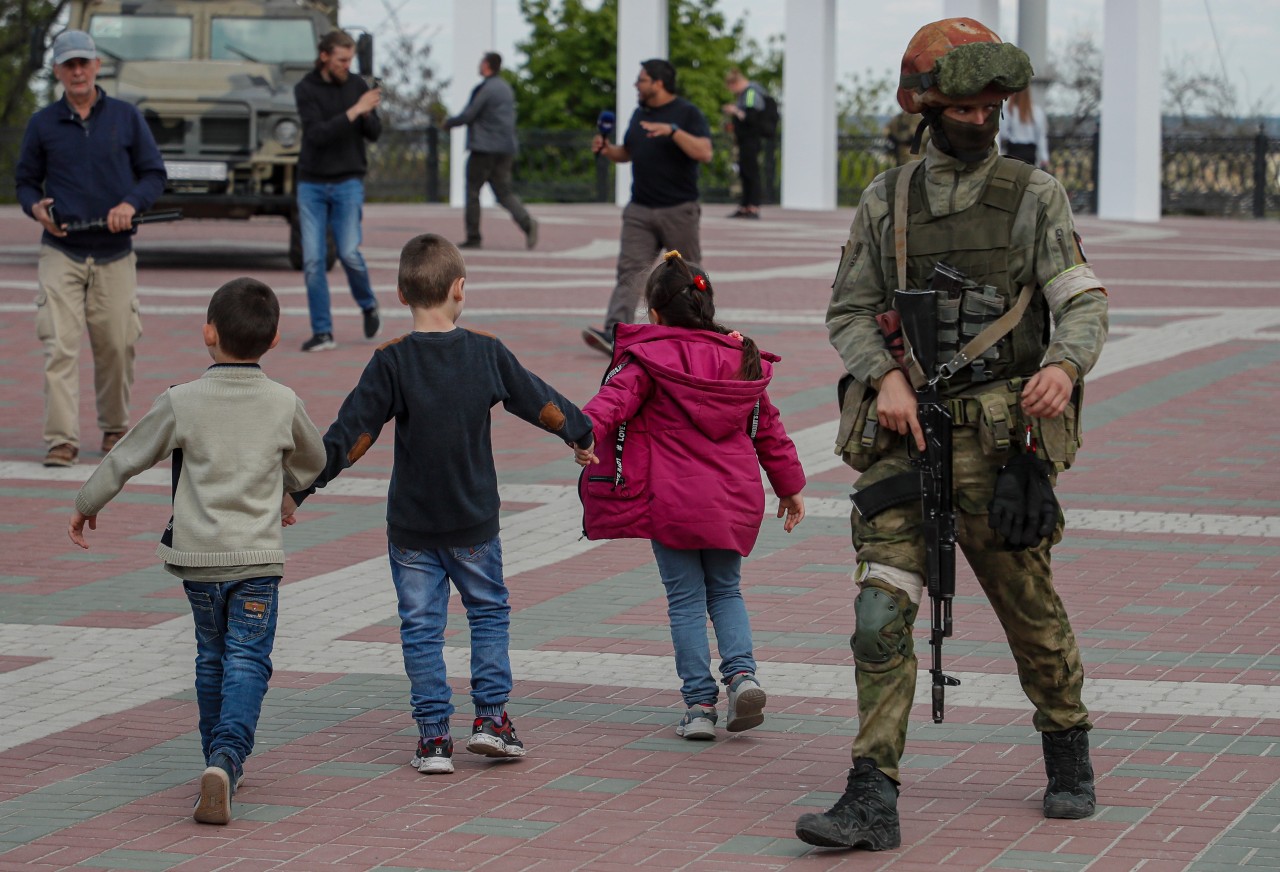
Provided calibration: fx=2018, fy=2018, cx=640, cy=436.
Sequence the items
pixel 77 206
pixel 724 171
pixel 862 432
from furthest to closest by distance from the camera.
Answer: pixel 724 171 < pixel 77 206 < pixel 862 432

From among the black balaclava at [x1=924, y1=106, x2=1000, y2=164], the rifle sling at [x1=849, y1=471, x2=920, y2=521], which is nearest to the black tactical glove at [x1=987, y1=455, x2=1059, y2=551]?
the rifle sling at [x1=849, y1=471, x2=920, y2=521]

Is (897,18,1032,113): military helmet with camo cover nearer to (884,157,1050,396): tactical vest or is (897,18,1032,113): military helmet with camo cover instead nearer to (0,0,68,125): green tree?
(884,157,1050,396): tactical vest

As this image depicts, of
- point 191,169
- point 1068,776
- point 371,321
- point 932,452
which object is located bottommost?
point 1068,776

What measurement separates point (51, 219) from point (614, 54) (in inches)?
1303

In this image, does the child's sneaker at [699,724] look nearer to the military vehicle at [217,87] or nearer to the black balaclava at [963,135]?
the black balaclava at [963,135]

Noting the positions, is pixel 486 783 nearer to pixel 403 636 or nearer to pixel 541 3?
pixel 403 636

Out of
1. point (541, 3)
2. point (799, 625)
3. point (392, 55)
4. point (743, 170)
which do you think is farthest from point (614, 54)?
point (799, 625)

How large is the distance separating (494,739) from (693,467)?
901mm

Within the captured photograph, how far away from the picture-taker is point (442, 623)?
5.14m

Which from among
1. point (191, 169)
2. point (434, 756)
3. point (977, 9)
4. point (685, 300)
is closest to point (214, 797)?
point (434, 756)

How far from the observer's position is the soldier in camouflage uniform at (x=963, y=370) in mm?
4430

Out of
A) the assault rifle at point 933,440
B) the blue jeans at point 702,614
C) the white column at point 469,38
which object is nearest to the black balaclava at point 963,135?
the assault rifle at point 933,440

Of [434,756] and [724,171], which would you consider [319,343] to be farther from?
[724,171]

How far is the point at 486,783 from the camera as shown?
16.4 feet
